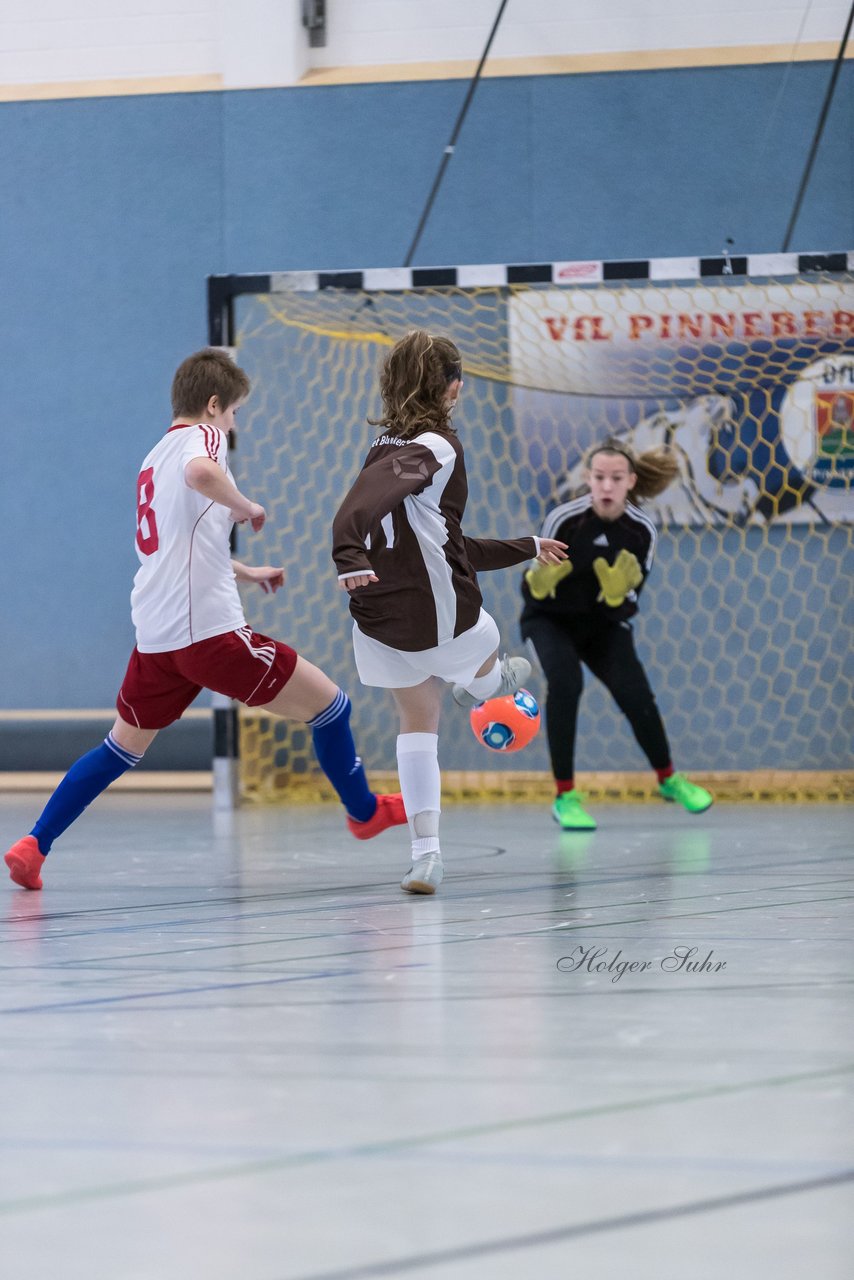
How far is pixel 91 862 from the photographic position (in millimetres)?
4438

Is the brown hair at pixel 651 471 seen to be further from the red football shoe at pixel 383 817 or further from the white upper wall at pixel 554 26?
the white upper wall at pixel 554 26

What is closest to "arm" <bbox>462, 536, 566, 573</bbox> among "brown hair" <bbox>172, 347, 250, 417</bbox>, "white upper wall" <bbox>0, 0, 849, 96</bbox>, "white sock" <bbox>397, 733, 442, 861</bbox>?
"white sock" <bbox>397, 733, 442, 861</bbox>

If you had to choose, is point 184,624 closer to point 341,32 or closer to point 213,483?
point 213,483

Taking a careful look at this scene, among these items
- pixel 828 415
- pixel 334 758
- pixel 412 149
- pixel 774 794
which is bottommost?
pixel 774 794

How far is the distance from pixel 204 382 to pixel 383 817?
1.11m

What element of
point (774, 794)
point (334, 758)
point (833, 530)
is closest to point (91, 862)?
point (334, 758)

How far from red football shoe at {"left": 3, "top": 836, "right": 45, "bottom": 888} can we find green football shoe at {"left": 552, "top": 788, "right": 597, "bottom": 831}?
195 centimetres

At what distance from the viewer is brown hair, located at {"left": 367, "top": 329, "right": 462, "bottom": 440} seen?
357cm

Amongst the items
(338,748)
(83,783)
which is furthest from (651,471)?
(83,783)

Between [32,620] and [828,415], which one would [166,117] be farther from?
[828,415]

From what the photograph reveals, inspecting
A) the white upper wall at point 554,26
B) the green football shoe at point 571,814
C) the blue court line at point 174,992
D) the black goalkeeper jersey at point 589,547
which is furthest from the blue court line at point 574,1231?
the white upper wall at point 554,26

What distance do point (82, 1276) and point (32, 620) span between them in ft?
21.7

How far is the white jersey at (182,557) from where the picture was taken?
367cm

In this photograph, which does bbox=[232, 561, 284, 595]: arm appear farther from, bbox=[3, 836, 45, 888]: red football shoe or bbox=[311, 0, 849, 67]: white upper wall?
bbox=[311, 0, 849, 67]: white upper wall
